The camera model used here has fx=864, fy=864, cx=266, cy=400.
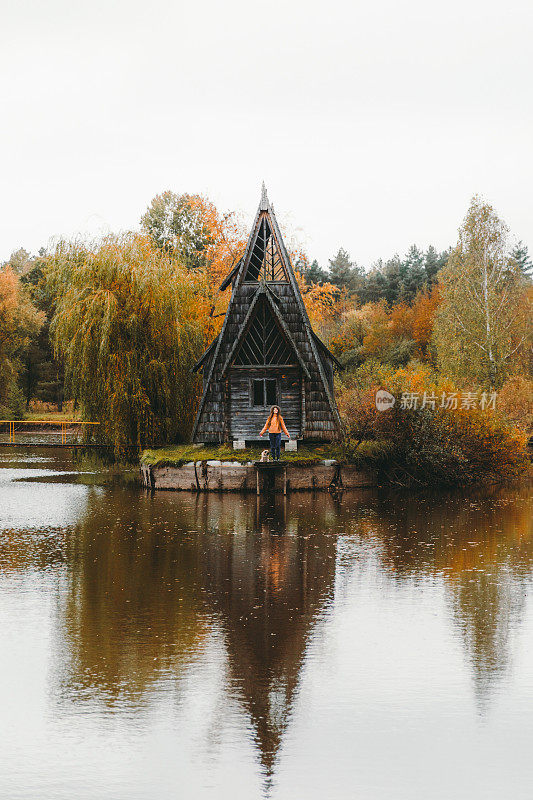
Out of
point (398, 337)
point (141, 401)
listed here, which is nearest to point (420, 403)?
point (141, 401)

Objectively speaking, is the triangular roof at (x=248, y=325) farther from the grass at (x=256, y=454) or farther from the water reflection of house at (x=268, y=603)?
the water reflection of house at (x=268, y=603)

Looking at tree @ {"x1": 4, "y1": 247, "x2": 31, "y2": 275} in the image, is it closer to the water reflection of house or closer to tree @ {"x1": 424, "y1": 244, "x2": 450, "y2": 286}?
tree @ {"x1": 424, "y1": 244, "x2": 450, "y2": 286}

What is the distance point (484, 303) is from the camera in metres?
51.0

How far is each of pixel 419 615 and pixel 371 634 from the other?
1099 millimetres

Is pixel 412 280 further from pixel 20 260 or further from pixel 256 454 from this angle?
pixel 256 454

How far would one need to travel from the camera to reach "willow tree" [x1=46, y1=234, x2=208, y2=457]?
94.9 ft

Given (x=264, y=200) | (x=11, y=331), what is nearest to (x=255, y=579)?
(x=264, y=200)

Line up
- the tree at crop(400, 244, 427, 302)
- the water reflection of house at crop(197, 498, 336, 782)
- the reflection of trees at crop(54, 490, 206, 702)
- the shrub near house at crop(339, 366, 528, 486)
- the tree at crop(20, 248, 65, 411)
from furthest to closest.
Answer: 1. the tree at crop(400, 244, 427, 302)
2. the tree at crop(20, 248, 65, 411)
3. the shrub near house at crop(339, 366, 528, 486)
4. the reflection of trees at crop(54, 490, 206, 702)
5. the water reflection of house at crop(197, 498, 336, 782)

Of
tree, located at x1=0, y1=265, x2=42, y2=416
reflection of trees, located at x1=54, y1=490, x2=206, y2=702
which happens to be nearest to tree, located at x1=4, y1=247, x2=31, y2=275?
tree, located at x1=0, y1=265, x2=42, y2=416

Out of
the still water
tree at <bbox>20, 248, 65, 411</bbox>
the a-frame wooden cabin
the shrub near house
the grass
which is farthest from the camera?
tree at <bbox>20, 248, 65, 411</bbox>

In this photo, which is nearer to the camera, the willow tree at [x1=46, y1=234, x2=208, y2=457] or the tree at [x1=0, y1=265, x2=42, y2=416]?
the willow tree at [x1=46, y1=234, x2=208, y2=457]

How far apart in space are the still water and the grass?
29.4 ft

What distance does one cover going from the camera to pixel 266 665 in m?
Result: 8.20

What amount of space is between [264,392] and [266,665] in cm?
2014
